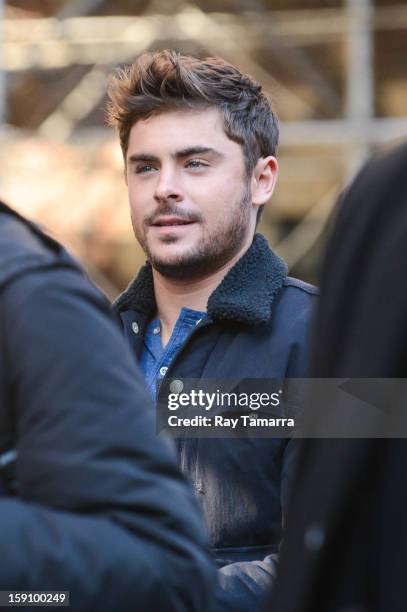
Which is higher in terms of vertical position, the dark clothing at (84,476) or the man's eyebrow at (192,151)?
the man's eyebrow at (192,151)

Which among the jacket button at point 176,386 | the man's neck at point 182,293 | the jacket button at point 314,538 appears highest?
the man's neck at point 182,293

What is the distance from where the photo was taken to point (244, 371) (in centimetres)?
218

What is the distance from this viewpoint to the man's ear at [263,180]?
2.46m

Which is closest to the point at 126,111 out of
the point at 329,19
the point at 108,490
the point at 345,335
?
the point at 108,490

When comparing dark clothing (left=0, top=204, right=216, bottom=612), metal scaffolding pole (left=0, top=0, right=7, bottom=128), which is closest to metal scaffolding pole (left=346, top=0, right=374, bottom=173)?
metal scaffolding pole (left=0, top=0, right=7, bottom=128)

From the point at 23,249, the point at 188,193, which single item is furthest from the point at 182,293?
the point at 23,249

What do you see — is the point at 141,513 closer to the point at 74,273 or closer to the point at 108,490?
the point at 108,490

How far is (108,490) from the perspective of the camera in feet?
3.84

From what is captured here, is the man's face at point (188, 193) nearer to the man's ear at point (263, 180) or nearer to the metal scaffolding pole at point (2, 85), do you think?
the man's ear at point (263, 180)

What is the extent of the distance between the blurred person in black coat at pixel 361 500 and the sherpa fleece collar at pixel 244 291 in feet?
4.22

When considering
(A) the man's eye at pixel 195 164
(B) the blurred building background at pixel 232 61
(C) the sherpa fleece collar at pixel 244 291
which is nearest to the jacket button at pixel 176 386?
(C) the sherpa fleece collar at pixel 244 291

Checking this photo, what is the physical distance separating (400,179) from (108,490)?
0.41 m

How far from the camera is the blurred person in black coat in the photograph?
0.92 meters

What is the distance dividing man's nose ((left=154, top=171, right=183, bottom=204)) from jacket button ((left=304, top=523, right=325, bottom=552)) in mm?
1489
